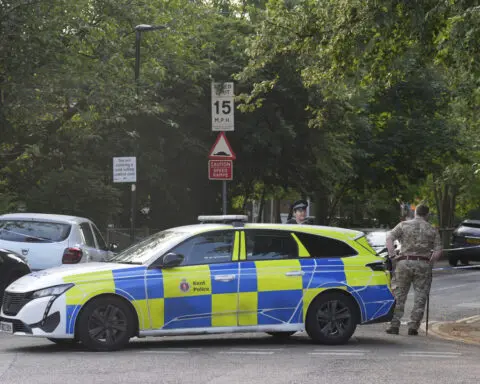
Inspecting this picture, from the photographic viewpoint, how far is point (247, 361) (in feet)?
38.6

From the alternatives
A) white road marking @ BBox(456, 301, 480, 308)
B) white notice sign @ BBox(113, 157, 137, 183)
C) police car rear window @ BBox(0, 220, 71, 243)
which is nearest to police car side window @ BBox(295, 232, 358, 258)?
police car rear window @ BBox(0, 220, 71, 243)

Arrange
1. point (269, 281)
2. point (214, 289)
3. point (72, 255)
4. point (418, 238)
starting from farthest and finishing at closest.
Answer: point (72, 255), point (418, 238), point (269, 281), point (214, 289)

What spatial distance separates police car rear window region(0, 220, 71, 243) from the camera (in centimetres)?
1827

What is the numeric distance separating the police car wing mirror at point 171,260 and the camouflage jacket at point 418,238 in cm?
370

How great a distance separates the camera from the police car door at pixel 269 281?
13.2m

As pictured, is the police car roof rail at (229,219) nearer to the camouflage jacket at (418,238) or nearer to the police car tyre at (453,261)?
the camouflage jacket at (418,238)

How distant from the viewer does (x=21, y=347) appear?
13.2 m

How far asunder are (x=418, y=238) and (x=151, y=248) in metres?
3.94

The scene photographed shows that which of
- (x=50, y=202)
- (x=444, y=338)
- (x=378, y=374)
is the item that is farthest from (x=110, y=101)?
(x=378, y=374)

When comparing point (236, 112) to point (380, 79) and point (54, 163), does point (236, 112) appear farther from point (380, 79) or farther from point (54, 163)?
point (380, 79)

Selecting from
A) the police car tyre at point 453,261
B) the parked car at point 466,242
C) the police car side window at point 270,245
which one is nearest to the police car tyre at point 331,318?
the police car side window at point 270,245

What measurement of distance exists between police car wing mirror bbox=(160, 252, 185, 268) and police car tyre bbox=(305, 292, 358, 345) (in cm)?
169

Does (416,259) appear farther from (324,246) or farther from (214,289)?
(214,289)

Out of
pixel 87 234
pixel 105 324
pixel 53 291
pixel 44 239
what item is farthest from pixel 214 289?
pixel 87 234
